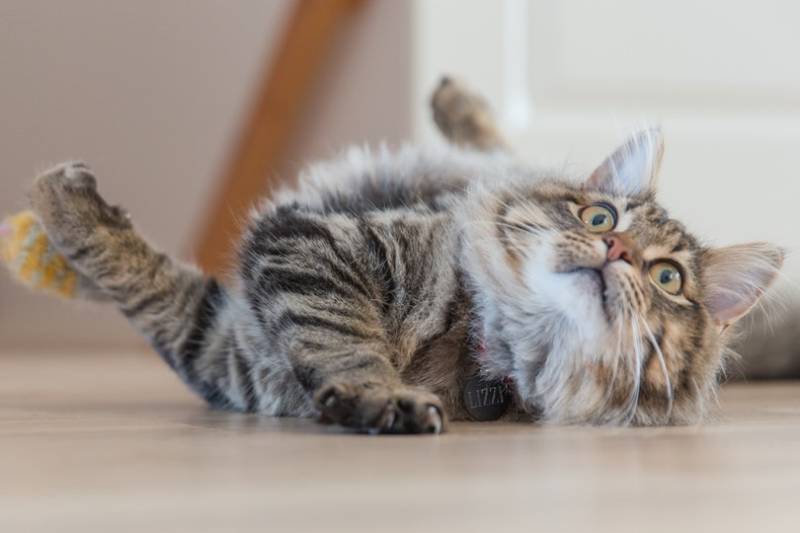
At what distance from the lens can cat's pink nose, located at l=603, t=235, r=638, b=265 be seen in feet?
4.54

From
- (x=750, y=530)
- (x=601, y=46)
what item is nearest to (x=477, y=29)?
Answer: (x=601, y=46)

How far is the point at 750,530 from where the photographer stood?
805 mm

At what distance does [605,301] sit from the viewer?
4.50 ft

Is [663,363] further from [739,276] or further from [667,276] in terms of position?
[739,276]

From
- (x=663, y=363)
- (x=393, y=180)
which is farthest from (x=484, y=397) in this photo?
(x=393, y=180)

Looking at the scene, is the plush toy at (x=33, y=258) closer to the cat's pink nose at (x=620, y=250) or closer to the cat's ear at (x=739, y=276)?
the cat's pink nose at (x=620, y=250)

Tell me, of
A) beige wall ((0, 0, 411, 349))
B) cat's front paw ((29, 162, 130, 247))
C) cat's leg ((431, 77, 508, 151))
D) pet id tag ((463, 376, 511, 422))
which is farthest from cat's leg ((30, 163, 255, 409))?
beige wall ((0, 0, 411, 349))

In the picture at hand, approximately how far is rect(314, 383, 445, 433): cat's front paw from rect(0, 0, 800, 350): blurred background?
58.0 inches

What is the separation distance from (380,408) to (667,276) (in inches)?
19.1

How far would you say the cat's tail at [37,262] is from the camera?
1767 mm

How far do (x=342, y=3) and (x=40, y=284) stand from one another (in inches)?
66.7

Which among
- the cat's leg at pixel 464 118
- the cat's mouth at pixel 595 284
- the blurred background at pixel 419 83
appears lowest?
the cat's mouth at pixel 595 284

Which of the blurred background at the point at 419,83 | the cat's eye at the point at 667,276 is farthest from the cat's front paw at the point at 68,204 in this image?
the blurred background at the point at 419,83

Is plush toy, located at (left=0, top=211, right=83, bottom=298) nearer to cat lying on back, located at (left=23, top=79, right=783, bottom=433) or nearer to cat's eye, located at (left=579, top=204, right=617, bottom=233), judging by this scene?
cat lying on back, located at (left=23, top=79, right=783, bottom=433)
